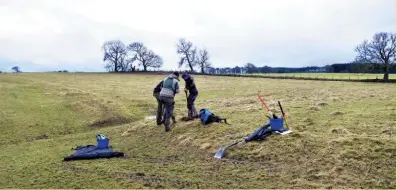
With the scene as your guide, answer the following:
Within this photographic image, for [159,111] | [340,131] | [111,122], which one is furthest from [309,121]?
[111,122]

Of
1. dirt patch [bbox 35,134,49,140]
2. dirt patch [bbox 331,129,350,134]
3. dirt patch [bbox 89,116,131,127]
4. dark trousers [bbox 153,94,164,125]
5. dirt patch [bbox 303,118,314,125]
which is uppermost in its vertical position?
dark trousers [bbox 153,94,164,125]

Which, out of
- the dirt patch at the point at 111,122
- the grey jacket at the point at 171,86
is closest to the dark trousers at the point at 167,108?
the grey jacket at the point at 171,86

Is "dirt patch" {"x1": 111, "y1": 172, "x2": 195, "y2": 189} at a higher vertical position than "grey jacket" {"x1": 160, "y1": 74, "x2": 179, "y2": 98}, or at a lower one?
lower

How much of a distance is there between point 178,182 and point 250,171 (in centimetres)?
179

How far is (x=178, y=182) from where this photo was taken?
30.0 ft

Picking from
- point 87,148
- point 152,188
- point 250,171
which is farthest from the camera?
point 87,148

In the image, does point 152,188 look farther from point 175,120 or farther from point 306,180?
point 175,120

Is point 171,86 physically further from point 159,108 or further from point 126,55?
point 126,55

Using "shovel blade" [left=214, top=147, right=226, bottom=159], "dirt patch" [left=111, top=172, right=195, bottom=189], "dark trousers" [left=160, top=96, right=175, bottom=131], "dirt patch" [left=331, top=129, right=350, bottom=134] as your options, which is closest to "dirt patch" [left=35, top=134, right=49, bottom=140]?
"dark trousers" [left=160, top=96, right=175, bottom=131]

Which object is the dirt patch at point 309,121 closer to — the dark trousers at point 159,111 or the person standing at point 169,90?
the person standing at point 169,90

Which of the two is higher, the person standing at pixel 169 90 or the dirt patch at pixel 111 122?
the person standing at pixel 169 90

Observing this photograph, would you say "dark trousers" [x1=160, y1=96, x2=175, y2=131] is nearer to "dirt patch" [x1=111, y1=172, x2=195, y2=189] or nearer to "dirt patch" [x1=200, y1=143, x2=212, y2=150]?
"dirt patch" [x1=200, y1=143, x2=212, y2=150]

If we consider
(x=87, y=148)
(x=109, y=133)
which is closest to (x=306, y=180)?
(x=87, y=148)

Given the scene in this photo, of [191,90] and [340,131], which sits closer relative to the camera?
[340,131]
